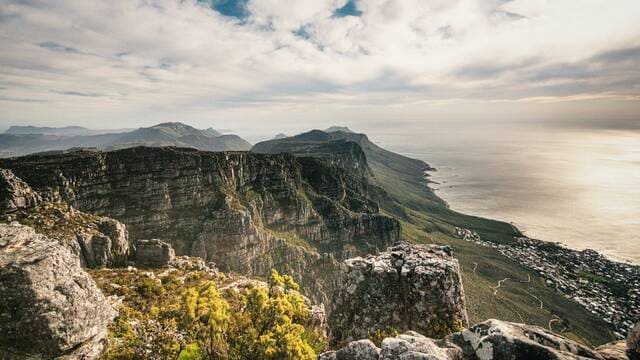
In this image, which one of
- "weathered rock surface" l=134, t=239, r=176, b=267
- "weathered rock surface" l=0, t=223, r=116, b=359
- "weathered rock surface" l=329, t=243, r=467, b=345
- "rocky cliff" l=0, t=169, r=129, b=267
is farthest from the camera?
"weathered rock surface" l=134, t=239, r=176, b=267

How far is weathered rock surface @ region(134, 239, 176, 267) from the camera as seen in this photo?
2778 inches

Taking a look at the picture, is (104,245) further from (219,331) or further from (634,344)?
(634,344)

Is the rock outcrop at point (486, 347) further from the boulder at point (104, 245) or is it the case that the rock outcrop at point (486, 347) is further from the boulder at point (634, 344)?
the boulder at point (104, 245)

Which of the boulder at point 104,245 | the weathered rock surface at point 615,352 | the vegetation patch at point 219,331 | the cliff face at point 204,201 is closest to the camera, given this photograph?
the weathered rock surface at point 615,352

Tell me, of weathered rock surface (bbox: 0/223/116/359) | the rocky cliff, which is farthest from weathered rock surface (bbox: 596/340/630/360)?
the rocky cliff

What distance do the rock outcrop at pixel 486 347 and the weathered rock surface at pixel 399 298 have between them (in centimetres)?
863

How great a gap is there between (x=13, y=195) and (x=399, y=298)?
284 ft

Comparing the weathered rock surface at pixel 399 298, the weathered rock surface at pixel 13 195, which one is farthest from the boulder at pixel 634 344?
the weathered rock surface at pixel 13 195

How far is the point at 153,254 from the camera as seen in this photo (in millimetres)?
72312

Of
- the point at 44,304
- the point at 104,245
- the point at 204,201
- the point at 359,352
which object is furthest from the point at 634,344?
the point at 204,201

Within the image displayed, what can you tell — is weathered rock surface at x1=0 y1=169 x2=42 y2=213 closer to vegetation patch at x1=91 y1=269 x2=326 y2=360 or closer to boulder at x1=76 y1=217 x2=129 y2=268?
boulder at x1=76 y1=217 x2=129 y2=268

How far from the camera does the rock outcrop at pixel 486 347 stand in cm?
1402

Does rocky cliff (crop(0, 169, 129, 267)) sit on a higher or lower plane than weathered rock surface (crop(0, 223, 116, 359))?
lower

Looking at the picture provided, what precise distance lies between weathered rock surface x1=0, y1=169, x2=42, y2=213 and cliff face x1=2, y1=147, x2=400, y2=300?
82.5 feet
